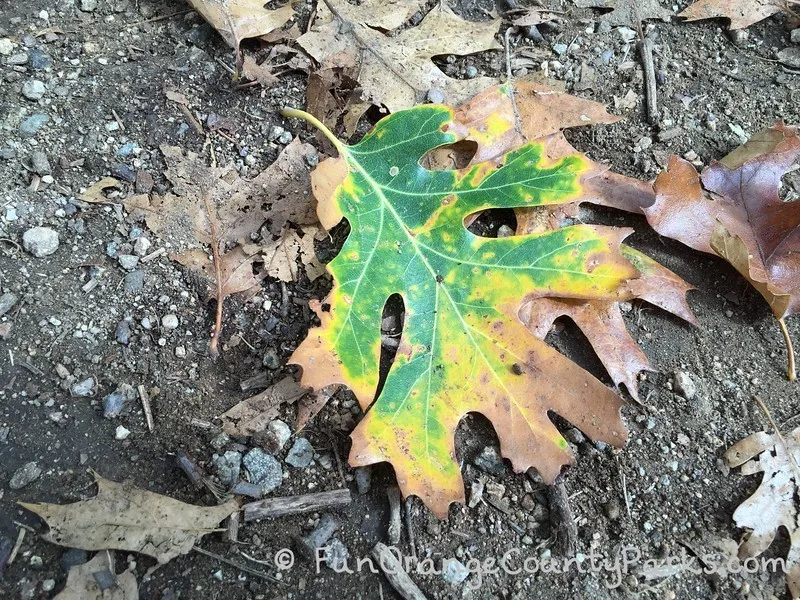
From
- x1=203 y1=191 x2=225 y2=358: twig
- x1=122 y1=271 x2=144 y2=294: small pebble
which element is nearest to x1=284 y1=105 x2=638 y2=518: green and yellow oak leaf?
x1=203 y1=191 x2=225 y2=358: twig

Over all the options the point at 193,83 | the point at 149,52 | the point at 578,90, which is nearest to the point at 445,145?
the point at 578,90

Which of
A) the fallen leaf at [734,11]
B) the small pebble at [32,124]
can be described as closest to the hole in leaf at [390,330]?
the small pebble at [32,124]

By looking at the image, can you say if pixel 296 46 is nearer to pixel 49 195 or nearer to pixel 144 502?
pixel 49 195

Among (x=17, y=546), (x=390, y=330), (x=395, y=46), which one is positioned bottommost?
(x=17, y=546)

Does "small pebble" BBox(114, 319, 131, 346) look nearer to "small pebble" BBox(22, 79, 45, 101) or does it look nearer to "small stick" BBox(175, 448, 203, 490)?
"small stick" BBox(175, 448, 203, 490)

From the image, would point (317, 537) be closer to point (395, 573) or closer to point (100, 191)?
point (395, 573)

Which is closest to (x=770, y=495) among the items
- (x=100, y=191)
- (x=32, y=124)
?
(x=100, y=191)
